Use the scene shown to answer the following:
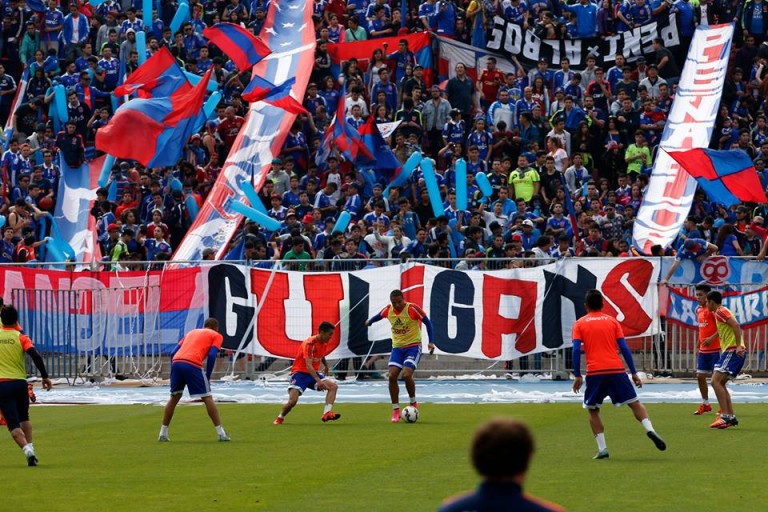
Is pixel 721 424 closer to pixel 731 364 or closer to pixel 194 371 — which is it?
pixel 731 364

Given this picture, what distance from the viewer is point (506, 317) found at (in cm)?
2586

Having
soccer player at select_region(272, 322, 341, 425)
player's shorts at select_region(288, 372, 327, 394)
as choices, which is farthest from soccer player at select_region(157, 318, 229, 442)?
player's shorts at select_region(288, 372, 327, 394)

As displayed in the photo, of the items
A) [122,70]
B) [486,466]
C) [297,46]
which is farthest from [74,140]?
[486,466]

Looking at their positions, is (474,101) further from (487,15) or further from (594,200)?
(594,200)

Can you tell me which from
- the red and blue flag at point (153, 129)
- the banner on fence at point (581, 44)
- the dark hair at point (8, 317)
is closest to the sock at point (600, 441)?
the dark hair at point (8, 317)

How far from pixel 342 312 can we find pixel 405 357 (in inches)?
249

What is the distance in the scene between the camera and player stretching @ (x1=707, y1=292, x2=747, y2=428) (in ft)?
57.6

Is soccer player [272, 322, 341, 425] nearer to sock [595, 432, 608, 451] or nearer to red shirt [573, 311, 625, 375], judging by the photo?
red shirt [573, 311, 625, 375]

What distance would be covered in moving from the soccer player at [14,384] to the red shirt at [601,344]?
19.2 feet

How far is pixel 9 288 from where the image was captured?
2650 centimetres

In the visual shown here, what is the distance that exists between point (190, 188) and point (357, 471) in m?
17.6

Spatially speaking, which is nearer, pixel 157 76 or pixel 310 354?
pixel 310 354

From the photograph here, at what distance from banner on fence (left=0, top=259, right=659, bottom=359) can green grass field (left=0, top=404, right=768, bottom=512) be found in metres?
4.92

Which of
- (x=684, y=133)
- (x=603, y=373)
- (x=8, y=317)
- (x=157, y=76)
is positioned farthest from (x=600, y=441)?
(x=157, y=76)
